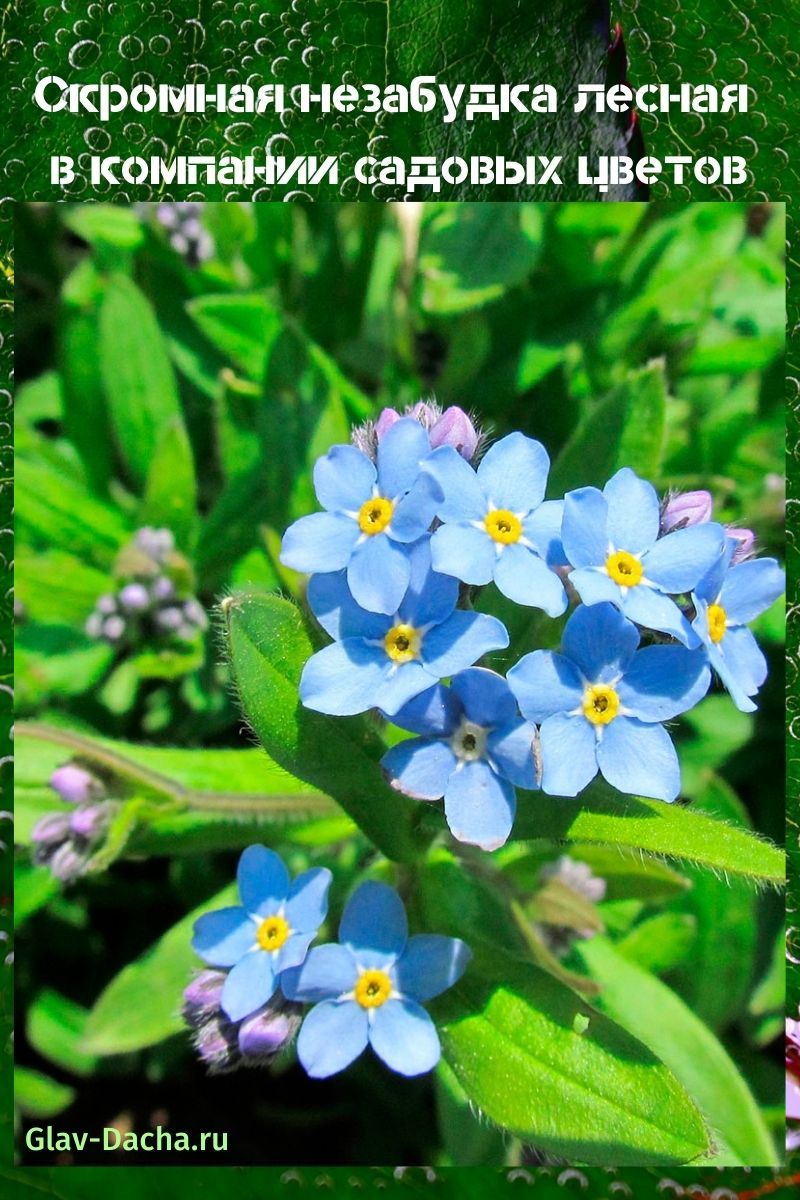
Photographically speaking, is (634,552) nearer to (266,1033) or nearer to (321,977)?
(321,977)

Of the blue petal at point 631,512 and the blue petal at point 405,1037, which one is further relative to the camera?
the blue petal at point 405,1037

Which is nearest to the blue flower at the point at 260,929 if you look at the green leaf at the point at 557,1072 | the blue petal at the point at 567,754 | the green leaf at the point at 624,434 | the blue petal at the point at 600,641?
the green leaf at the point at 557,1072

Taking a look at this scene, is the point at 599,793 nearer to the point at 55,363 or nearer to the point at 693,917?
the point at 693,917

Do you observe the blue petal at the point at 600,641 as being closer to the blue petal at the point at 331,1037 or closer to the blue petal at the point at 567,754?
the blue petal at the point at 567,754

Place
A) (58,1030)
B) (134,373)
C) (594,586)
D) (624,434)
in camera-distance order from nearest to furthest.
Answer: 1. (594,586)
2. (624,434)
3. (58,1030)
4. (134,373)

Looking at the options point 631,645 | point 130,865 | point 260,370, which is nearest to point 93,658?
point 130,865

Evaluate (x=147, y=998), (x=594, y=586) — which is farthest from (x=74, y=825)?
(x=594, y=586)

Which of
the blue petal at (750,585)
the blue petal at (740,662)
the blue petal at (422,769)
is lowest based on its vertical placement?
the blue petal at (422,769)
